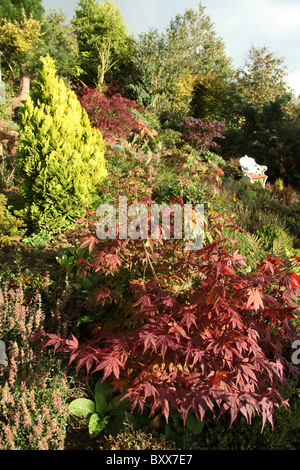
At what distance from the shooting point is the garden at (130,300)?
1.96m

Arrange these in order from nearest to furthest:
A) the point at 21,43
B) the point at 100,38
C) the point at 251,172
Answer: the point at 251,172
the point at 21,43
the point at 100,38

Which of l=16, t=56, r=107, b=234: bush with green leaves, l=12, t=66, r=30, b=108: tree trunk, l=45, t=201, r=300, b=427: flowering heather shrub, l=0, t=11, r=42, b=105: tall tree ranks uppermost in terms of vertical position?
l=0, t=11, r=42, b=105: tall tree

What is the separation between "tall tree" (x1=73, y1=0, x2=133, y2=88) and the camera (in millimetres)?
14023

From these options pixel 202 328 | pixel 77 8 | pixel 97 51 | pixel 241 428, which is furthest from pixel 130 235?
pixel 77 8

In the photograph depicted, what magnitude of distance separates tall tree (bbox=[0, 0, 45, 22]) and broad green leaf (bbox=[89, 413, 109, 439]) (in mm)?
13863

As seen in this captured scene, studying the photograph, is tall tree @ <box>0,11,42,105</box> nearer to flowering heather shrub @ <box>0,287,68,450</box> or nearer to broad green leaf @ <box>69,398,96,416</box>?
flowering heather shrub @ <box>0,287,68,450</box>

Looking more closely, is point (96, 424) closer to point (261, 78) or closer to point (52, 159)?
point (52, 159)

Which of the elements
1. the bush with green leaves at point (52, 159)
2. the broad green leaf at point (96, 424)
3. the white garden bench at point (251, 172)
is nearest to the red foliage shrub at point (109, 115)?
the white garden bench at point (251, 172)

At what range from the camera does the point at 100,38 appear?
14.1 meters

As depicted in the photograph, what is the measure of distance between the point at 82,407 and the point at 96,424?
15 cm

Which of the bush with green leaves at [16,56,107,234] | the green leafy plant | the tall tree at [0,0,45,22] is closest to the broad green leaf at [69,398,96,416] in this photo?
the green leafy plant

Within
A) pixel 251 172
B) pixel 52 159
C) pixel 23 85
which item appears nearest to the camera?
pixel 52 159

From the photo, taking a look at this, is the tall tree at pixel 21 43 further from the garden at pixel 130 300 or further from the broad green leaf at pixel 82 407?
the broad green leaf at pixel 82 407

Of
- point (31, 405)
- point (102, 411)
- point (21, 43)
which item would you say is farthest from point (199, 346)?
point (21, 43)
